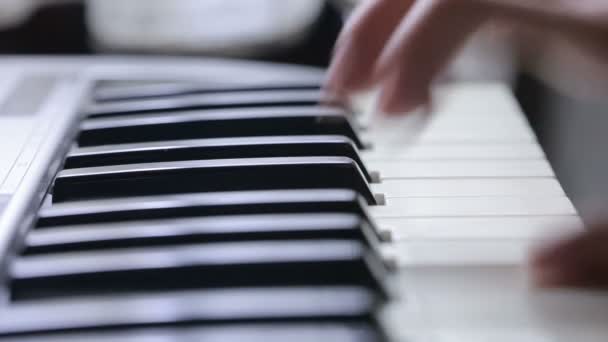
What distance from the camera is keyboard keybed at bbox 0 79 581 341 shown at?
44cm

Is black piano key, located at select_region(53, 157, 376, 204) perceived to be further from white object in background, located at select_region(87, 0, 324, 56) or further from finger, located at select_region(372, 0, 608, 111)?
white object in background, located at select_region(87, 0, 324, 56)

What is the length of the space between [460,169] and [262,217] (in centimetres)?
20

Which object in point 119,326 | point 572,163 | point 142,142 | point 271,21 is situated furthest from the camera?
point 572,163

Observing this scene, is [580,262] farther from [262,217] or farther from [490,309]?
[262,217]

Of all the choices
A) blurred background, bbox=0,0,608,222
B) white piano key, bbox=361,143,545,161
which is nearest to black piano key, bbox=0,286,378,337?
white piano key, bbox=361,143,545,161

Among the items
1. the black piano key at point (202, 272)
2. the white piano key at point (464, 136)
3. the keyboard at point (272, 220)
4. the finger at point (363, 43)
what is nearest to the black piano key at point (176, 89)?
the keyboard at point (272, 220)

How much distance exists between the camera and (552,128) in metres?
1.41

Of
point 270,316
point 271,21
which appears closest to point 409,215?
point 270,316

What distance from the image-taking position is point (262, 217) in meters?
0.54

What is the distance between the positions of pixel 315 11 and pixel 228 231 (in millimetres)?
700

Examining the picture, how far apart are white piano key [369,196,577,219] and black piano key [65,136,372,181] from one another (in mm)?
66

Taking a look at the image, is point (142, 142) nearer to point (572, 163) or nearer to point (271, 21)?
point (271, 21)

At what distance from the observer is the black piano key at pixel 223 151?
0.65 m

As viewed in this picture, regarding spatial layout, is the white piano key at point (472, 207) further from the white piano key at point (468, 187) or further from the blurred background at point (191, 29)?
→ the blurred background at point (191, 29)
